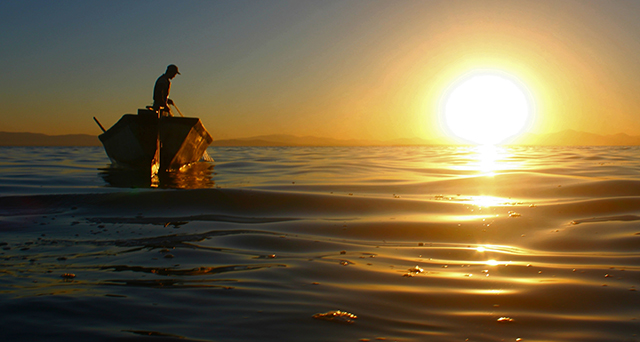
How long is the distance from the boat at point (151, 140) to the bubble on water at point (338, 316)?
495 inches

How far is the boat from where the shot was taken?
14273 millimetres

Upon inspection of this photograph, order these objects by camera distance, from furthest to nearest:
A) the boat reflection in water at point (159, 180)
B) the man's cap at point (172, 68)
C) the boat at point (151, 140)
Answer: the man's cap at point (172, 68), the boat at point (151, 140), the boat reflection in water at point (159, 180)

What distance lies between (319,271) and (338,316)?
103 centimetres

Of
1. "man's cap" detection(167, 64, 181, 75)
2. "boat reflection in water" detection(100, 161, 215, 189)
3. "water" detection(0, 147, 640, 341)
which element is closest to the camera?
"water" detection(0, 147, 640, 341)

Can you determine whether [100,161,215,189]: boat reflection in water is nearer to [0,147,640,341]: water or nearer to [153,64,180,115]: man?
[153,64,180,115]: man

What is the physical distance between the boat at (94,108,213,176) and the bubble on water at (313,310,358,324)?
12.6m

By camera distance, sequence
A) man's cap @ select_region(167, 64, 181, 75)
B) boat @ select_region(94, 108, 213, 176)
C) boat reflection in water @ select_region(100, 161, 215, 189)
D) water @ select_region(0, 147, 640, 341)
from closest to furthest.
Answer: water @ select_region(0, 147, 640, 341)
boat reflection in water @ select_region(100, 161, 215, 189)
boat @ select_region(94, 108, 213, 176)
man's cap @ select_region(167, 64, 181, 75)

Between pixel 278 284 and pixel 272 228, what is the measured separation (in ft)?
8.05

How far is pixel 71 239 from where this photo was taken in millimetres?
4832

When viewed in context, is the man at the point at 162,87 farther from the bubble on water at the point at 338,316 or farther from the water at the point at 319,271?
the bubble on water at the point at 338,316

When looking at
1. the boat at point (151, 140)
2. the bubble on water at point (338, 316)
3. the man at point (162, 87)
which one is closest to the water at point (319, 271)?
the bubble on water at point (338, 316)

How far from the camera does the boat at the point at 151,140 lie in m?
14.3

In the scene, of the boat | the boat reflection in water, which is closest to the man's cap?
the boat

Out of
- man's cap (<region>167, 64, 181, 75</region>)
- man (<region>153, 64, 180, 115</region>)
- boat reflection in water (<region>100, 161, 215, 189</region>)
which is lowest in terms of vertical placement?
boat reflection in water (<region>100, 161, 215, 189</region>)
